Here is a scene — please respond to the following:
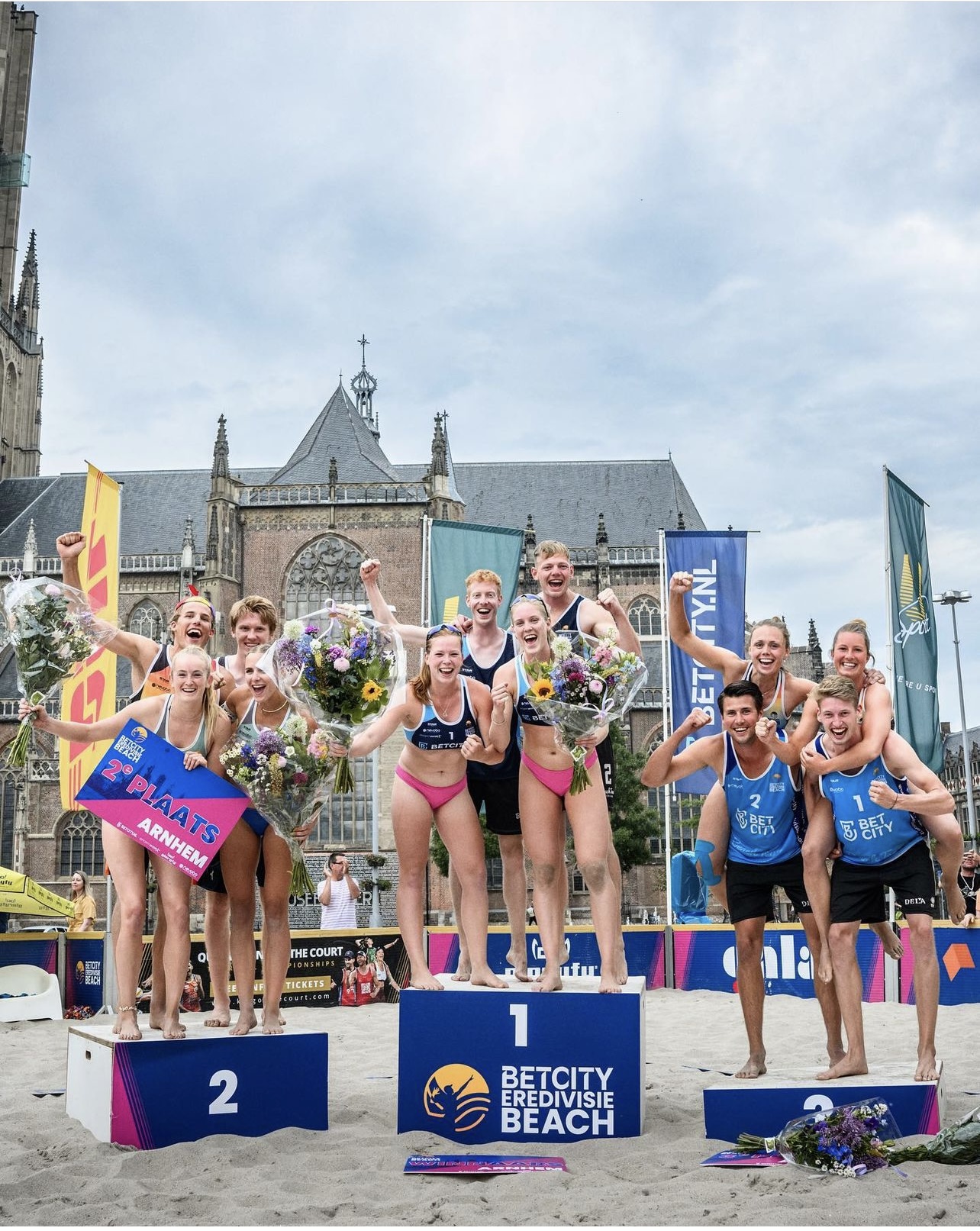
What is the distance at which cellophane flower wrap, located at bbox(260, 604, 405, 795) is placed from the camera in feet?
19.2

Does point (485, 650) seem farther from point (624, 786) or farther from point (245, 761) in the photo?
point (624, 786)

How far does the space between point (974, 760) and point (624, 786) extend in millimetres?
41319

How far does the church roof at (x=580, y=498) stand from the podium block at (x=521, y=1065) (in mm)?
44754

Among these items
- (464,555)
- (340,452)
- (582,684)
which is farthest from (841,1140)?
(340,452)

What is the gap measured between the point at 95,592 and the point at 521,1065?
9.40 metres

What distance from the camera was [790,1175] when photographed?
15.6 ft

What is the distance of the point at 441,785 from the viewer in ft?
20.9

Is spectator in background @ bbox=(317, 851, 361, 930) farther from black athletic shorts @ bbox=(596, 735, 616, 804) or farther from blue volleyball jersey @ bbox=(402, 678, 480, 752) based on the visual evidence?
blue volleyball jersey @ bbox=(402, 678, 480, 752)

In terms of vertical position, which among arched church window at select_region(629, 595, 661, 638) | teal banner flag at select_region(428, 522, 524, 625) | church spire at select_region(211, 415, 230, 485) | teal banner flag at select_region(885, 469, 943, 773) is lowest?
teal banner flag at select_region(885, 469, 943, 773)

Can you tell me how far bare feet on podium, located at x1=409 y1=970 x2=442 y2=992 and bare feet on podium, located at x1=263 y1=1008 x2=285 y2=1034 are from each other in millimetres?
755

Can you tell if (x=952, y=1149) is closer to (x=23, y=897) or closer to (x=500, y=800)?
(x=500, y=800)

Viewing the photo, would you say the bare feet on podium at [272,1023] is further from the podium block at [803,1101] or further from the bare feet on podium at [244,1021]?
the podium block at [803,1101]

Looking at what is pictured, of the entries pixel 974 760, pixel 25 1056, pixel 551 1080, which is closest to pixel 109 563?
pixel 25 1056

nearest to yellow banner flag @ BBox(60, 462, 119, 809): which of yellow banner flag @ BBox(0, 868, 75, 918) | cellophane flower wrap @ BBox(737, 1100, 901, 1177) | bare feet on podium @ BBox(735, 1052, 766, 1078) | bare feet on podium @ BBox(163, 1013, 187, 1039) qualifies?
yellow banner flag @ BBox(0, 868, 75, 918)
